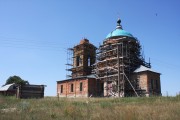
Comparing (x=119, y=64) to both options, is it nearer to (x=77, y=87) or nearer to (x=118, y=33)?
(x=118, y=33)

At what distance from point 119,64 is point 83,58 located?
11.7 metres

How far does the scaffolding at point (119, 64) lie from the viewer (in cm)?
3897

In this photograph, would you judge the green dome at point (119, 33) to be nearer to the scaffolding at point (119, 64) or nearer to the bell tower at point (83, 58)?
the scaffolding at point (119, 64)

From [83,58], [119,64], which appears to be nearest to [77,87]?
[83,58]

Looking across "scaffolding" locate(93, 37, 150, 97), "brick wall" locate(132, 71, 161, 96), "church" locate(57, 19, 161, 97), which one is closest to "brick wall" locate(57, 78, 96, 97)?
"church" locate(57, 19, 161, 97)

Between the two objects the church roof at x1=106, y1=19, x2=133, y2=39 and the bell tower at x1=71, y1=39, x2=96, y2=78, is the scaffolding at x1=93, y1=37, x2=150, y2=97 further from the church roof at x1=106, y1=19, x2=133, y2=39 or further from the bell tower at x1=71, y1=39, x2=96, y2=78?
the bell tower at x1=71, y1=39, x2=96, y2=78

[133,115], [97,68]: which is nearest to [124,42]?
[97,68]

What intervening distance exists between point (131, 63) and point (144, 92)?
6.04m

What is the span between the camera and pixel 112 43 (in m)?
42.5

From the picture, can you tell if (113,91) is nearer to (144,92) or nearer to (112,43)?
(144,92)

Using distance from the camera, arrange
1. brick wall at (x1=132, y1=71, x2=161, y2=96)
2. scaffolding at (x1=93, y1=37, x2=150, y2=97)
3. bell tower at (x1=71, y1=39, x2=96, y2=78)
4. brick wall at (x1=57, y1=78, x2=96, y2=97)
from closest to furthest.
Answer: brick wall at (x1=132, y1=71, x2=161, y2=96) → scaffolding at (x1=93, y1=37, x2=150, y2=97) → brick wall at (x1=57, y1=78, x2=96, y2=97) → bell tower at (x1=71, y1=39, x2=96, y2=78)

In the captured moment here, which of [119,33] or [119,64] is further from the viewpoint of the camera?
[119,33]

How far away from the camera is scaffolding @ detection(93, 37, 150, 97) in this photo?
128ft

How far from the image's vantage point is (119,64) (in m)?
38.0
